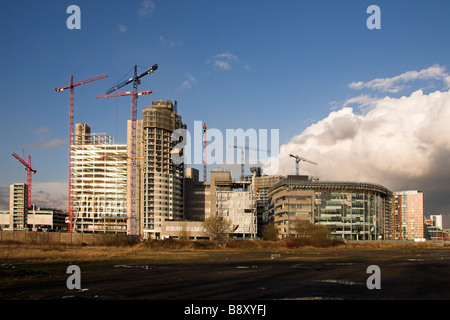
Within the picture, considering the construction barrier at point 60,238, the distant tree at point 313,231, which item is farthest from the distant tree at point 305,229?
the construction barrier at point 60,238

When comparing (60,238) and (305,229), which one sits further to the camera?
(305,229)

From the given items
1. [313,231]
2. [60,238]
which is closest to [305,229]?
[313,231]

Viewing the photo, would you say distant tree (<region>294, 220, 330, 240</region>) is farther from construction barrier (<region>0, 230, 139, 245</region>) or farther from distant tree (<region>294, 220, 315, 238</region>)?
construction barrier (<region>0, 230, 139, 245</region>)

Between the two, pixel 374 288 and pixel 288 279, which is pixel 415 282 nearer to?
pixel 374 288

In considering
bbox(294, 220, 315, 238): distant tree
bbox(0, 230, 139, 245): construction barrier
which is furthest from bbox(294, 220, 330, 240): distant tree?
bbox(0, 230, 139, 245): construction barrier

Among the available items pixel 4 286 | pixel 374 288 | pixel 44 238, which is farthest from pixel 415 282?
pixel 44 238

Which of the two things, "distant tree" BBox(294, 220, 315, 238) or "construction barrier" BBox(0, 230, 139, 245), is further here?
"distant tree" BBox(294, 220, 315, 238)

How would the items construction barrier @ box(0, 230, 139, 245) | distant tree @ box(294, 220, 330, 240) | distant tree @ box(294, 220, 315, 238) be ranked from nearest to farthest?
construction barrier @ box(0, 230, 139, 245), distant tree @ box(294, 220, 330, 240), distant tree @ box(294, 220, 315, 238)

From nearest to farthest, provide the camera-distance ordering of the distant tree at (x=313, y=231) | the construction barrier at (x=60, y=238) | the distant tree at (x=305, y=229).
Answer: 1. the construction barrier at (x=60, y=238)
2. the distant tree at (x=313, y=231)
3. the distant tree at (x=305, y=229)

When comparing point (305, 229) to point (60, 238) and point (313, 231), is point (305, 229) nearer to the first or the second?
point (313, 231)

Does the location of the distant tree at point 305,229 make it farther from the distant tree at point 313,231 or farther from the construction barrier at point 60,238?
the construction barrier at point 60,238
